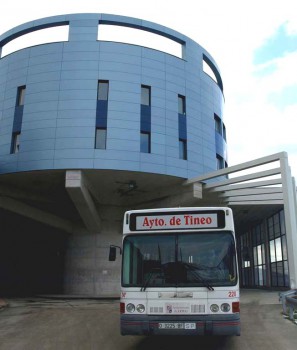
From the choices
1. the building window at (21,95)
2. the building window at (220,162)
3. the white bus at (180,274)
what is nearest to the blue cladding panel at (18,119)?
the building window at (21,95)

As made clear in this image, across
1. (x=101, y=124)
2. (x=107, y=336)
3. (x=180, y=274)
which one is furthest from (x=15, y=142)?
(x=180, y=274)

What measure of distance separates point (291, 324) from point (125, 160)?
47.0 ft

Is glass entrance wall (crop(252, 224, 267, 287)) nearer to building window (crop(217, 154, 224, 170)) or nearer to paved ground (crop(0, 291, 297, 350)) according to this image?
building window (crop(217, 154, 224, 170))

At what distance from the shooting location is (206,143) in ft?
91.9

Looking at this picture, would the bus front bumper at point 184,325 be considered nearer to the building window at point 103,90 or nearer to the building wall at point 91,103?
the building wall at point 91,103

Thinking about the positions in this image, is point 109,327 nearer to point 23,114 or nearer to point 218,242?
point 218,242

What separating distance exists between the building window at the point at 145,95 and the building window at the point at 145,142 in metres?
2.08

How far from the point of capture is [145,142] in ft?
82.4

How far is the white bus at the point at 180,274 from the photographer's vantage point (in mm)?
7984

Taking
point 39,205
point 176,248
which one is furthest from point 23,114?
point 176,248

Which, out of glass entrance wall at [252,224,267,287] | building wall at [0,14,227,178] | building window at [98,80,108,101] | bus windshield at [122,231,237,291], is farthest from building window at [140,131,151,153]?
glass entrance wall at [252,224,267,287]

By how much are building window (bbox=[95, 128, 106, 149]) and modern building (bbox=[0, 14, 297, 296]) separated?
0.06m

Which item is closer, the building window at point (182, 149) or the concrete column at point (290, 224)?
the concrete column at point (290, 224)

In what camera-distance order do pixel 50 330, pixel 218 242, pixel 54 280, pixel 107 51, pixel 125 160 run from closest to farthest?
pixel 218 242
pixel 50 330
pixel 125 160
pixel 107 51
pixel 54 280
